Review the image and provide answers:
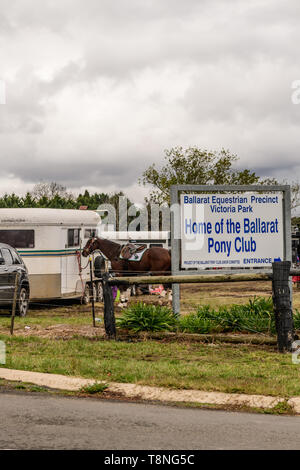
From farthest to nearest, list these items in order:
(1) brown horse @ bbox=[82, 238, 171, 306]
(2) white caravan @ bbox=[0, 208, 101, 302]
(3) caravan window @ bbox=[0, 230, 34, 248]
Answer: (1) brown horse @ bbox=[82, 238, 171, 306] → (3) caravan window @ bbox=[0, 230, 34, 248] → (2) white caravan @ bbox=[0, 208, 101, 302]

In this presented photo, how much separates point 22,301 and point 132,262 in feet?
13.3

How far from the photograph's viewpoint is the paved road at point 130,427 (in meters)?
5.36

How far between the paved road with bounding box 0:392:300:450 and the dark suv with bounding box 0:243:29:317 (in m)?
8.99

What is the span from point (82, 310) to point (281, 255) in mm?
7914

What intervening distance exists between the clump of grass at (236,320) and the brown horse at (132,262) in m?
6.78

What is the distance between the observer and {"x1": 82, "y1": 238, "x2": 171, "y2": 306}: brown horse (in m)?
19.2

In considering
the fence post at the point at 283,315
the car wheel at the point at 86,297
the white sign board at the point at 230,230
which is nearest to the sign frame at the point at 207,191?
the white sign board at the point at 230,230

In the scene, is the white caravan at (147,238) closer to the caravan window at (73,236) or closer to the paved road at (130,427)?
the caravan window at (73,236)

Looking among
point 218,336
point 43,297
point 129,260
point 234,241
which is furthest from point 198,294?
point 218,336

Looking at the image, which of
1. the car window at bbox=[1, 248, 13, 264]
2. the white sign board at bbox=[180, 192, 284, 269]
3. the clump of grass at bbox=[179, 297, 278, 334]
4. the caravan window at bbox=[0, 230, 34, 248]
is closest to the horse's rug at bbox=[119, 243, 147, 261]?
the caravan window at bbox=[0, 230, 34, 248]

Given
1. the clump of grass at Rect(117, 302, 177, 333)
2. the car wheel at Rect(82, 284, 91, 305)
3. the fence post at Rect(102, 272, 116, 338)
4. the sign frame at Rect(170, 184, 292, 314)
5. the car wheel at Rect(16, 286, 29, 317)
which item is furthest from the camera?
the car wheel at Rect(82, 284, 91, 305)

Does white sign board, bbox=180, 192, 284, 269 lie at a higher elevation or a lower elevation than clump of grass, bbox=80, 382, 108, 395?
higher

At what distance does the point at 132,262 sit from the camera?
19516 mm

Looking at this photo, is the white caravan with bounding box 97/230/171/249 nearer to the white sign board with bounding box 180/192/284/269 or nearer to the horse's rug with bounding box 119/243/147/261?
the horse's rug with bounding box 119/243/147/261
